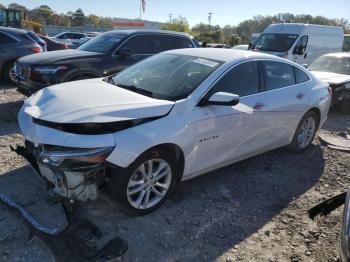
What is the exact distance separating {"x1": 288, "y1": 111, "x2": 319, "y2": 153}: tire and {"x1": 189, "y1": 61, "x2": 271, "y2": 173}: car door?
0.95 meters

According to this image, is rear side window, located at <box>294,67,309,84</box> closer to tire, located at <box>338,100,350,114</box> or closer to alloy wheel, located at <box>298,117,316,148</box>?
alloy wheel, located at <box>298,117,316,148</box>

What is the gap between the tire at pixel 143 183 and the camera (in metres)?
3.33

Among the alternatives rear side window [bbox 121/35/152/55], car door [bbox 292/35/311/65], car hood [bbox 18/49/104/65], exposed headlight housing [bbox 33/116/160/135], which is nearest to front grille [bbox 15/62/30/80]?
car hood [bbox 18/49/104/65]

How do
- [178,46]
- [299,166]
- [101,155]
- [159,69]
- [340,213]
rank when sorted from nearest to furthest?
1. [101,155]
2. [340,213]
3. [159,69]
4. [299,166]
5. [178,46]

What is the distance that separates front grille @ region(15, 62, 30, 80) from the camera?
6.92 meters

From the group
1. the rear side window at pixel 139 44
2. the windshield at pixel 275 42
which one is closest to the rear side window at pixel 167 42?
the rear side window at pixel 139 44

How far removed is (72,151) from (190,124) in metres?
1.24

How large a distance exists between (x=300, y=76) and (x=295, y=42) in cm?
928

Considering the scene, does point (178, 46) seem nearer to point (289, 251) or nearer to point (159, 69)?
point (159, 69)

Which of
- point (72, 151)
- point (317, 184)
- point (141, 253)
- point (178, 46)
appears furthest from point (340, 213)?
point (178, 46)

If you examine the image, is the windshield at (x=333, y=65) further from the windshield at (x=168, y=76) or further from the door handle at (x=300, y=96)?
the windshield at (x=168, y=76)

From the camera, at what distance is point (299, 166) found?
5.42 meters

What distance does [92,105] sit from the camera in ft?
11.3

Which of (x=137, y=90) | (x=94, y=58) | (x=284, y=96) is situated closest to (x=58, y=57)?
(x=94, y=58)
